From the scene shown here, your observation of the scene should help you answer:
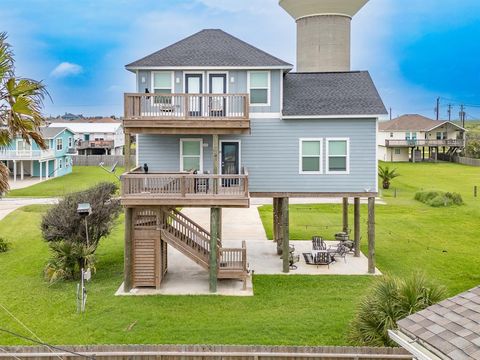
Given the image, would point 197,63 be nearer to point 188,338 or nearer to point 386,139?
point 188,338

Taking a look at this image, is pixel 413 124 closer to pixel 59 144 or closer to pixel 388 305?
pixel 59 144

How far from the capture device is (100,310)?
14844 mm

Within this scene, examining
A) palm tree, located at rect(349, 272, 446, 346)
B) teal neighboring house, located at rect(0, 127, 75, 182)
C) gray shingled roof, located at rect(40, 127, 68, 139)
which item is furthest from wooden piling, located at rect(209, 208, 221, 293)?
gray shingled roof, located at rect(40, 127, 68, 139)

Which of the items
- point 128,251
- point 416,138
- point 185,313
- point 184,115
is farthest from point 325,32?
point 416,138

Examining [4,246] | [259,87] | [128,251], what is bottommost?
[4,246]

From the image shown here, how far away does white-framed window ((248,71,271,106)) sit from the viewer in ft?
62.3

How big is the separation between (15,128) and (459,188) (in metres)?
43.6

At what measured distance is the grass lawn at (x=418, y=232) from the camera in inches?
776

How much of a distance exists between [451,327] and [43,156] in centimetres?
5213

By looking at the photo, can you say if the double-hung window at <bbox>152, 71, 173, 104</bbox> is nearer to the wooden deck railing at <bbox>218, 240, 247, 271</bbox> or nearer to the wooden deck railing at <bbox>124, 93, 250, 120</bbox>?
the wooden deck railing at <bbox>124, 93, 250, 120</bbox>

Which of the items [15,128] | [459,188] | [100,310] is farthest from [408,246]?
[459,188]

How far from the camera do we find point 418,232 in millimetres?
27594

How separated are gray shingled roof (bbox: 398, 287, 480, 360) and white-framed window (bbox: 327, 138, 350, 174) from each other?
1179 cm

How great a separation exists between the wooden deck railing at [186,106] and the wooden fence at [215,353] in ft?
28.0
